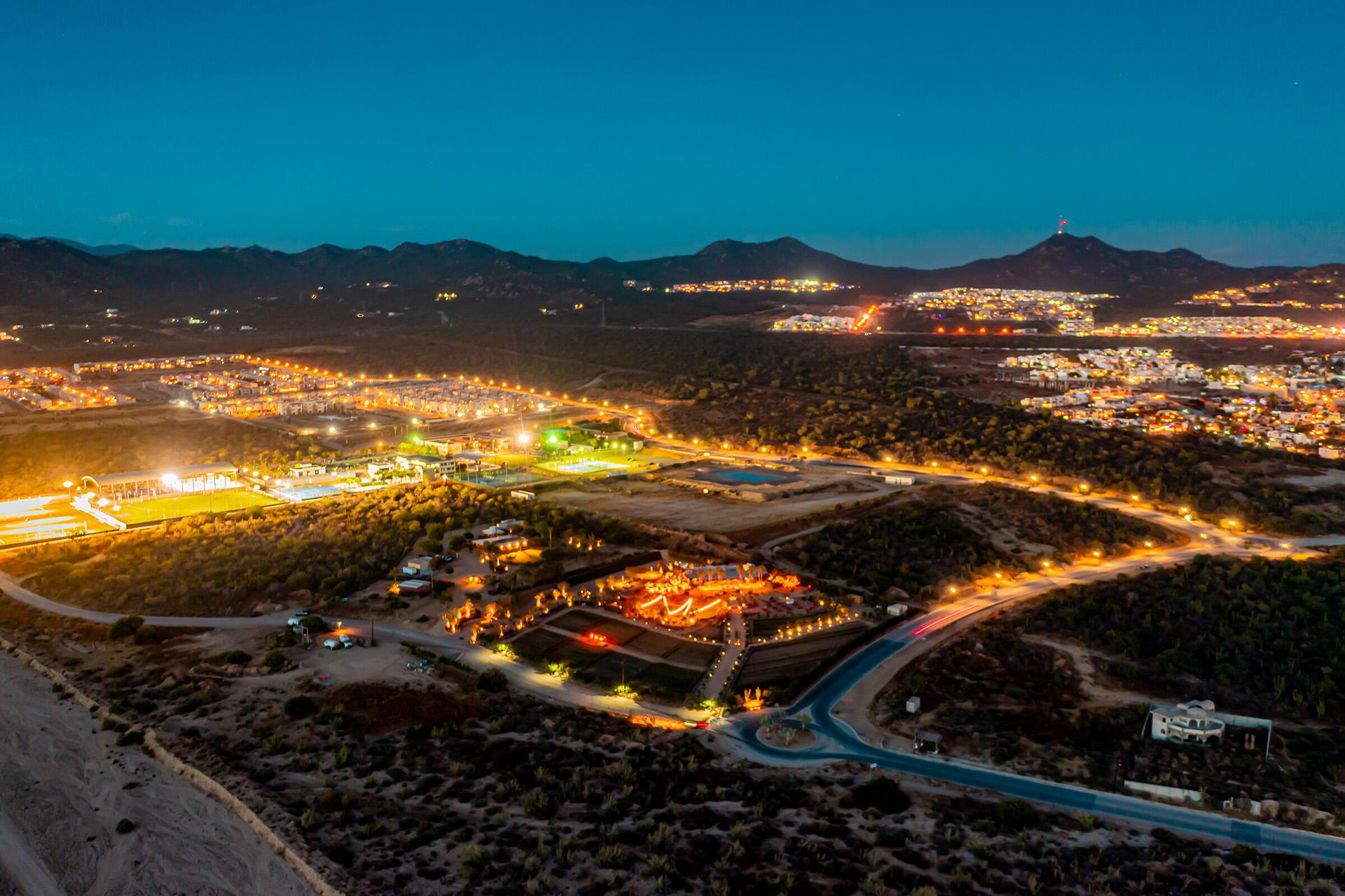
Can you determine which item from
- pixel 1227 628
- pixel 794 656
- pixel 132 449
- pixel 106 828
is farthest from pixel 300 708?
pixel 132 449

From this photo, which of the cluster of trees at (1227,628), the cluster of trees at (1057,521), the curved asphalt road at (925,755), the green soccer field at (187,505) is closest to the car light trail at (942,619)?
the curved asphalt road at (925,755)

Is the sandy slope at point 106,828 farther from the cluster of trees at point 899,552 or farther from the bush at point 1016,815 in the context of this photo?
the cluster of trees at point 899,552

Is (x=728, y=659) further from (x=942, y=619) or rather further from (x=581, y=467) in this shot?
(x=581, y=467)

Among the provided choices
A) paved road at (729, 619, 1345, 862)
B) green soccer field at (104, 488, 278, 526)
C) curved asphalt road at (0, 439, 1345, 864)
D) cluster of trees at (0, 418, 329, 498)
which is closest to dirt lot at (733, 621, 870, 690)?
curved asphalt road at (0, 439, 1345, 864)

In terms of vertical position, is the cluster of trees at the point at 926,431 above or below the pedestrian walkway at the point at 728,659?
above

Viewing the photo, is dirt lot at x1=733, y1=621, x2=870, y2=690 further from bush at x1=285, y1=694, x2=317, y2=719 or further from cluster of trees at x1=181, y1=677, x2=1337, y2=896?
bush at x1=285, y1=694, x2=317, y2=719

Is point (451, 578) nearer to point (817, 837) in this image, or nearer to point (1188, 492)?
point (817, 837)

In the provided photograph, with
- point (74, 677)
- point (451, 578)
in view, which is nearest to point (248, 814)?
point (74, 677)
